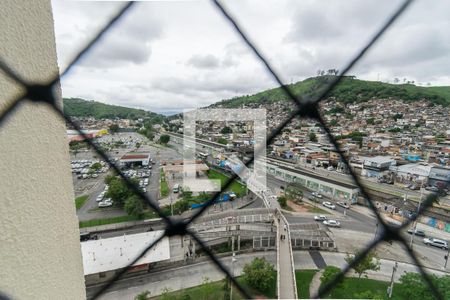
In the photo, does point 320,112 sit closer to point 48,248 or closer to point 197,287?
point 48,248

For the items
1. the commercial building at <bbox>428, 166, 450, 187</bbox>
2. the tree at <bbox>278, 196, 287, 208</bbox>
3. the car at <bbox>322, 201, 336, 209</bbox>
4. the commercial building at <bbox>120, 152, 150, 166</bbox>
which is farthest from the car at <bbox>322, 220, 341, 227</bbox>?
the commercial building at <bbox>428, 166, 450, 187</bbox>

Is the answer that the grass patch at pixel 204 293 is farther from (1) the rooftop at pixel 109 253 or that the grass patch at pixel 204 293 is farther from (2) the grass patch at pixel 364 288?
(2) the grass patch at pixel 364 288

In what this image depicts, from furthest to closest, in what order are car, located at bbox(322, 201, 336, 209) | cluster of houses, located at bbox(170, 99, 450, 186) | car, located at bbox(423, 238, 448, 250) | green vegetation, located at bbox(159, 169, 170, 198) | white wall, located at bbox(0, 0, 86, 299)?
car, located at bbox(322, 201, 336, 209) → green vegetation, located at bbox(159, 169, 170, 198) → car, located at bbox(423, 238, 448, 250) → cluster of houses, located at bbox(170, 99, 450, 186) → white wall, located at bbox(0, 0, 86, 299)

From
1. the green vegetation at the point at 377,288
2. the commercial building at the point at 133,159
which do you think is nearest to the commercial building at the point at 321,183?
the green vegetation at the point at 377,288

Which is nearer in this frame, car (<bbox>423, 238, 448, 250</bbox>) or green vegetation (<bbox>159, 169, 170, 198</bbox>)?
car (<bbox>423, 238, 448, 250</bbox>)

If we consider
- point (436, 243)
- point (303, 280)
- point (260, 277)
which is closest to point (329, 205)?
point (436, 243)

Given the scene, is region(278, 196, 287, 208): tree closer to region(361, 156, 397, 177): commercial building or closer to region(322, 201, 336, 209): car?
region(322, 201, 336, 209): car
